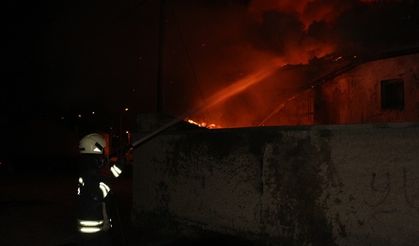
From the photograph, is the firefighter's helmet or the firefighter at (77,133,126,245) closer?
the firefighter at (77,133,126,245)

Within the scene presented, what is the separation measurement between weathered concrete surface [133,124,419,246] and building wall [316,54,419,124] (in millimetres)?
7221

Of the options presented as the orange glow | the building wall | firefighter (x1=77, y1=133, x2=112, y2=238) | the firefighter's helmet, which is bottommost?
firefighter (x1=77, y1=133, x2=112, y2=238)

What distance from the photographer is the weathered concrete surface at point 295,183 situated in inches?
207

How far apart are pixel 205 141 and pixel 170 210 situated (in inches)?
67.3

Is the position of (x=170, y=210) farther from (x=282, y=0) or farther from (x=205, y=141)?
(x=282, y=0)

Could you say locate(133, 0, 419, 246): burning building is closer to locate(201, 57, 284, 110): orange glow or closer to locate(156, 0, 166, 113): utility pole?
locate(201, 57, 284, 110): orange glow

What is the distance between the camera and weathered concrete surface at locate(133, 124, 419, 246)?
5262 millimetres

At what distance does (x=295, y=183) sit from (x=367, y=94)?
7903mm

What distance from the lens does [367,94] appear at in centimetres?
1296

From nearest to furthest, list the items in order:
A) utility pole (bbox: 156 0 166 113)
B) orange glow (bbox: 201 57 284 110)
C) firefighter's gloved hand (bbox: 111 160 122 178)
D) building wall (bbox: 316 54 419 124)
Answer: firefighter's gloved hand (bbox: 111 160 122 178) → building wall (bbox: 316 54 419 124) → utility pole (bbox: 156 0 166 113) → orange glow (bbox: 201 57 284 110)

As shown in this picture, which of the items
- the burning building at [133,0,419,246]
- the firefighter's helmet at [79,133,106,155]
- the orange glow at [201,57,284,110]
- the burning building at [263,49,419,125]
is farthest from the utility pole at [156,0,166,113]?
the firefighter's helmet at [79,133,106,155]

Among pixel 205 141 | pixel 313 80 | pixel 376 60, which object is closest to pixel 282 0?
pixel 313 80

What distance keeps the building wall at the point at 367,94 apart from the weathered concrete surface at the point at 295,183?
7221 millimetres

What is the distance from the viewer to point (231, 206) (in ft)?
23.5
